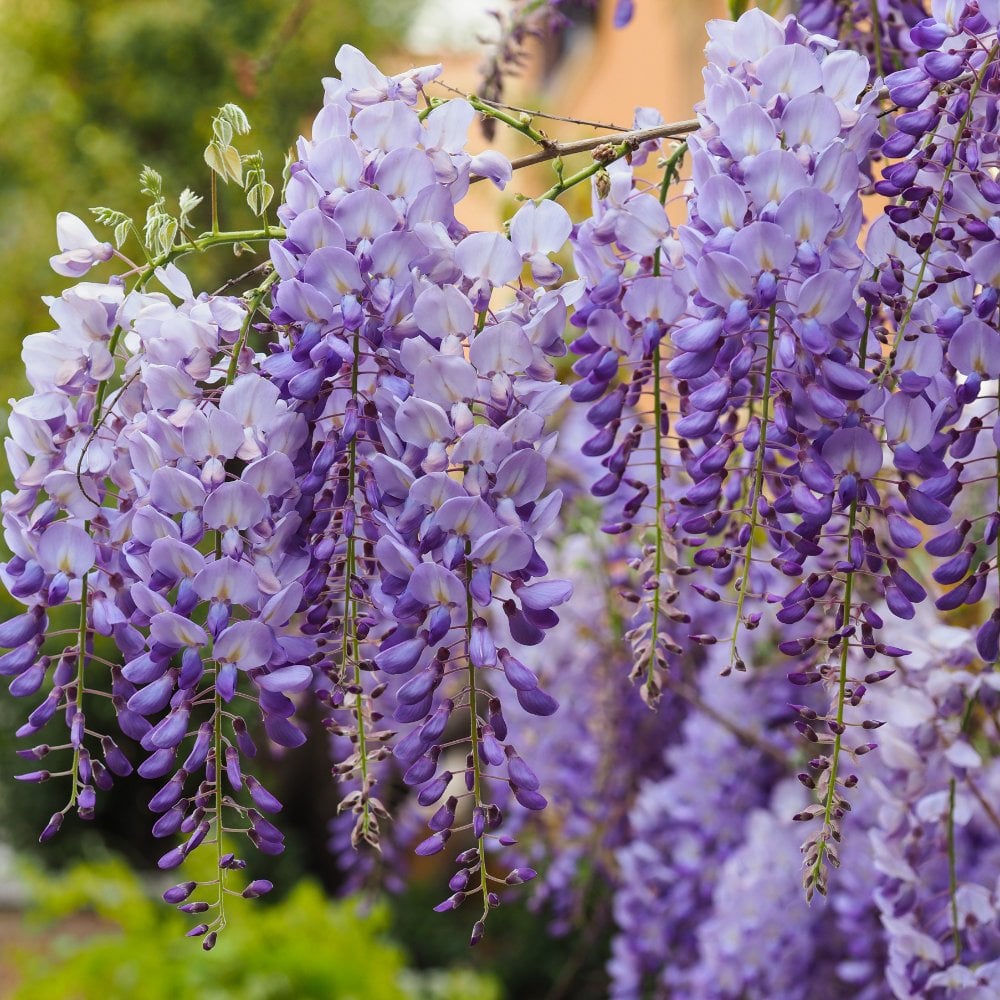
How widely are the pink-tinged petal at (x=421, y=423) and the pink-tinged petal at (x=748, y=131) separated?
22 cm

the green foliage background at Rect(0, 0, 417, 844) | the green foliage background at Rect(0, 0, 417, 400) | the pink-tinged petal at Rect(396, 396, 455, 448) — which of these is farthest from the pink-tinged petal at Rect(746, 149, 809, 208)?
the green foliage background at Rect(0, 0, 417, 400)

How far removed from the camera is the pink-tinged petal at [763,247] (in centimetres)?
67

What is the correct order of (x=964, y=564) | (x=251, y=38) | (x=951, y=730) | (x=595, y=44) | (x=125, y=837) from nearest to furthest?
(x=964, y=564)
(x=951, y=730)
(x=125, y=837)
(x=595, y=44)
(x=251, y=38)

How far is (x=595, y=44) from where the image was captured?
22.5 feet

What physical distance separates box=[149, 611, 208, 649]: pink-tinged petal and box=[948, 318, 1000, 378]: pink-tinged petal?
0.47 metres

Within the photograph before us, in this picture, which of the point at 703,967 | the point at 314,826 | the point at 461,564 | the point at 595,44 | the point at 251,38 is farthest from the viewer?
the point at 251,38

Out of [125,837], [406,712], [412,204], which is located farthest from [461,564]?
[125,837]

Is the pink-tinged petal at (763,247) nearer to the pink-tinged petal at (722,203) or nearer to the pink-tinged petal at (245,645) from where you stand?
the pink-tinged petal at (722,203)

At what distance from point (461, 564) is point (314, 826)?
5355 mm

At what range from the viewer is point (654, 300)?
2.52 ft

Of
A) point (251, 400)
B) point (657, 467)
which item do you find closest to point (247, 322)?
point (251, 400)

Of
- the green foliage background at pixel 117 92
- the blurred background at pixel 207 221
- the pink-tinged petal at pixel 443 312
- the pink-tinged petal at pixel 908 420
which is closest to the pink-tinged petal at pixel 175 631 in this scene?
the pink-tinged petal at pixel 443 312

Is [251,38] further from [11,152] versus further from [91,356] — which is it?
[91,356]

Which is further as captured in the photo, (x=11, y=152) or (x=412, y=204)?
(x=11, y=152)
